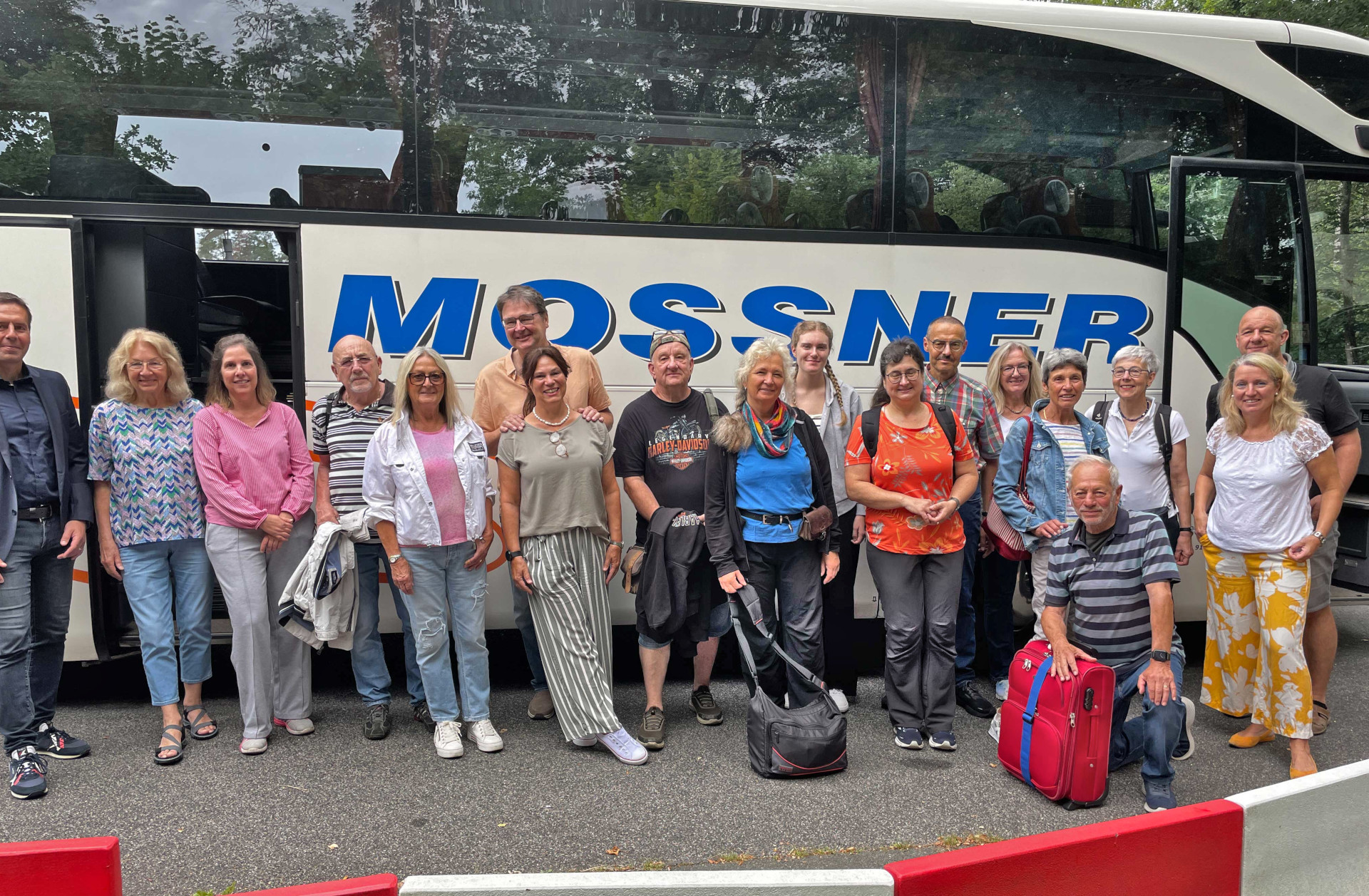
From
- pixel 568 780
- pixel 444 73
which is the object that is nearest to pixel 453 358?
pixel 444 73

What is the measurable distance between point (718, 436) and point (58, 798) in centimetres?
313

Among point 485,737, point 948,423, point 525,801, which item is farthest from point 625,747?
point 948,423

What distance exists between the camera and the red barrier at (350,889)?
93.6 inches

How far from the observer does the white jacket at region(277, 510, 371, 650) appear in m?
4.24

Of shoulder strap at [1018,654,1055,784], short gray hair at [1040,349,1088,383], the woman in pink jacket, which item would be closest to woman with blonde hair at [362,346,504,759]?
the woman in pink jacket

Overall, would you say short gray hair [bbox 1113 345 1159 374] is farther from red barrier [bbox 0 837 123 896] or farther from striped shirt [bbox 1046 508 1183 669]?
red barrier [bbox 0 837 123 896]

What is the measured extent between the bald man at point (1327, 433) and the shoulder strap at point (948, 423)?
1.34 metres

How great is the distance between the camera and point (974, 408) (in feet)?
15.2

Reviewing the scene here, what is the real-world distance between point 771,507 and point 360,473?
192 centimetres

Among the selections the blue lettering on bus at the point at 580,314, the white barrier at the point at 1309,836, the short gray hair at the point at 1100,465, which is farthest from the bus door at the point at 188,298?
the white barrier at the point at 1309,836

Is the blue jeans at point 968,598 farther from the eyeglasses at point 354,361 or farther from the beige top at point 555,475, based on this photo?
the eyeglasses at point 354,361

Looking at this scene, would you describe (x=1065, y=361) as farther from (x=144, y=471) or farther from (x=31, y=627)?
(x=31, y=627)

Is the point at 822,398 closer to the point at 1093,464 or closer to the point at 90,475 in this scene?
Result: the point at 1093,464

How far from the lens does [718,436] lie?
420 centimetres
